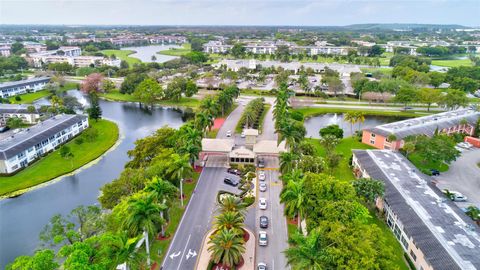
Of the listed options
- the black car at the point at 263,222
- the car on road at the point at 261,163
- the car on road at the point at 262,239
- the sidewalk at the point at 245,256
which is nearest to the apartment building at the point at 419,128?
the car on road at the point at 261,163

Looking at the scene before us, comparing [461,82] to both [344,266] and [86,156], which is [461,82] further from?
[86,156]

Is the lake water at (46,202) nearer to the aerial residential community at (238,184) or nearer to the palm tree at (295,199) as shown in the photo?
the aerial residential community at (238,184)

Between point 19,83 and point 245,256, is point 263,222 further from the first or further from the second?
point 19,83

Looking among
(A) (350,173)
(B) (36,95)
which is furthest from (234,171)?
(B) (36,95)

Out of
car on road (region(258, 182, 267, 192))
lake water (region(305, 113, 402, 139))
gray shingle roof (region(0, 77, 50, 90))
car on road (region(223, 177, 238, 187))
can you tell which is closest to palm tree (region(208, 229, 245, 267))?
car on road (region(258, 182, 267, 192))

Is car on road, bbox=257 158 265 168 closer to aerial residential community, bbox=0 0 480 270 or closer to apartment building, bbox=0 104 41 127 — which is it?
aerial residential community, bbox=0 0 480 270

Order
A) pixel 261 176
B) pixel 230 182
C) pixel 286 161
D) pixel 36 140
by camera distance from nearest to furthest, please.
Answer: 1. pixel 286 161
2. pixel 230 182
3. pixel 261 176
4. pixel 36 140
